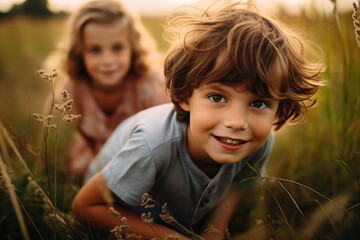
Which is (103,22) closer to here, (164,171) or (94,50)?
(94,50)

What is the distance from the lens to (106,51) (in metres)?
2.57

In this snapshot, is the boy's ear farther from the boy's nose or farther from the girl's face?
the girl's face

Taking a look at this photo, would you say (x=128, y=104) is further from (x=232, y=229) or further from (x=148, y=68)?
(x=232, y=229)

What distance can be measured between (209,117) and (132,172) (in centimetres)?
47

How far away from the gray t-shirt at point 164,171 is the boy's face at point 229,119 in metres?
0.18

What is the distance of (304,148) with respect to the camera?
2.23m

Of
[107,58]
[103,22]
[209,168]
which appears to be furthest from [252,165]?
[103,22]

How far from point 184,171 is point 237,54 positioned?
664mm

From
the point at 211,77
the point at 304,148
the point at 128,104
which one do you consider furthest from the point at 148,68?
the point at 211,77

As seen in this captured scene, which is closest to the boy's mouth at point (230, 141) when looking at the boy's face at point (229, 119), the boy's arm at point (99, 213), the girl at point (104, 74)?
the boy's face at point (229, 119)

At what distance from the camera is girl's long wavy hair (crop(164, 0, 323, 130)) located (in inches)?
46.0

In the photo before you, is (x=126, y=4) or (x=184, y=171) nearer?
(x=184, y=171)

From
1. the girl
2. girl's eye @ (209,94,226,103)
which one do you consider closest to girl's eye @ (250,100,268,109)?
girl's eye @ (209,94,226,103)

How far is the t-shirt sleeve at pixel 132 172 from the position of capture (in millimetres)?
1422
